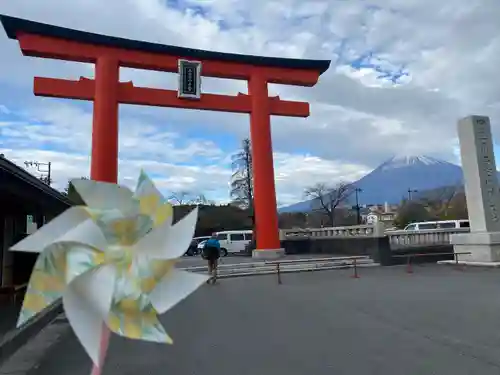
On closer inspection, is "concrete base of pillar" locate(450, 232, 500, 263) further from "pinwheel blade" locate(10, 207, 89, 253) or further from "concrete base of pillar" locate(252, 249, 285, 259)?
"pinwheel blade" locate(10, 207, 89, 253)

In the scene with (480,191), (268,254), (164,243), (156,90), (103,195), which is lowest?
(268,254)

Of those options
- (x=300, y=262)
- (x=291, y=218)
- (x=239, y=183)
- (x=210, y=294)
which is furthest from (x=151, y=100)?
(x=291, y=218)

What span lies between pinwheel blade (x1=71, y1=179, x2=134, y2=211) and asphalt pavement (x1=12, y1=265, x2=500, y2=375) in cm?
287

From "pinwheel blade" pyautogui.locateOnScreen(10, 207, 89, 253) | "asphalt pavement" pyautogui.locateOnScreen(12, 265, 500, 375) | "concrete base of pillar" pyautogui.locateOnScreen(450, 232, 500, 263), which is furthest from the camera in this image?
"concrete base of pillar" pyautogui.locateOnScreen(450, 232, 500, 263)

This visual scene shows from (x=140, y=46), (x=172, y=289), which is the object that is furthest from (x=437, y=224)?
(x=172, y=289)

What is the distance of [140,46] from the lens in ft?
70.3

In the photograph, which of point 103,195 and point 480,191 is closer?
point 103,195

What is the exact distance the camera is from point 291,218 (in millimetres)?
60875

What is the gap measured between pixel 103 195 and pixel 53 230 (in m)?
0.39

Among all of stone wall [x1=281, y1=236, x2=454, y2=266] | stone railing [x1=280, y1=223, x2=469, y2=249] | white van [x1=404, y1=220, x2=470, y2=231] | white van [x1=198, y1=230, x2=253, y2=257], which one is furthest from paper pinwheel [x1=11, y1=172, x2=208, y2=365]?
white van [x1=404, y1=220, x2=470, y2=231]

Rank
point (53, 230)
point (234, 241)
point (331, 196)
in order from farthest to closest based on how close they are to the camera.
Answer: point (331, 196)
point (234, 241)
point (53, 230)

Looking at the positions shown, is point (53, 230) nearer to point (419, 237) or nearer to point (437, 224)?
point (419, 237)

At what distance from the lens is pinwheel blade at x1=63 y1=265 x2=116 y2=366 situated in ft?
8.72

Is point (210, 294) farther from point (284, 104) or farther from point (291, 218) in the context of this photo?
point (291, 218)
